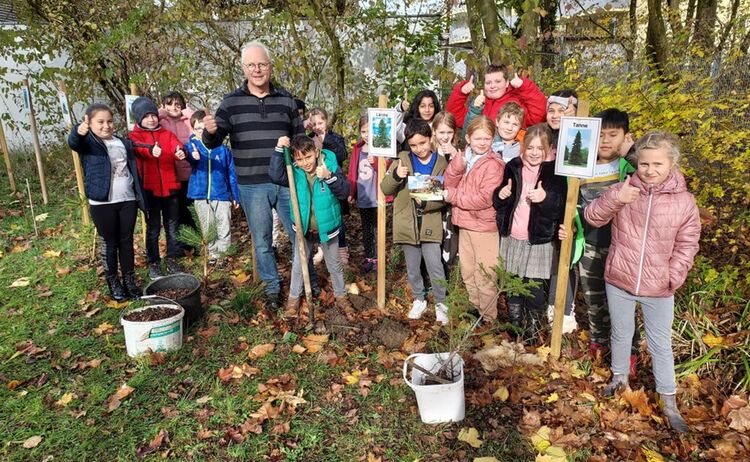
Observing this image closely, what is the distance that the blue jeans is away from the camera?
4340mm

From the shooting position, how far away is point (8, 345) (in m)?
4.15

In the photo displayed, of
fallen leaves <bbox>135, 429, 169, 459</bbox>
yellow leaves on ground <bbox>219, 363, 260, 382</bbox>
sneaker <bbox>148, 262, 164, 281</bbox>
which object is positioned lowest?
fallen leaves <bbox>135, 429, 169, 459</bbox>

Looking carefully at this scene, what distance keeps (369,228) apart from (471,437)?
2937mm

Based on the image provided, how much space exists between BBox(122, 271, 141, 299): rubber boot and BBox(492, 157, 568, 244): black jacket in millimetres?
3660

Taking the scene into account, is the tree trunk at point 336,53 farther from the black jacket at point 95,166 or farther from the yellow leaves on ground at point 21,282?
the yellow leaves on ground at point 21,282

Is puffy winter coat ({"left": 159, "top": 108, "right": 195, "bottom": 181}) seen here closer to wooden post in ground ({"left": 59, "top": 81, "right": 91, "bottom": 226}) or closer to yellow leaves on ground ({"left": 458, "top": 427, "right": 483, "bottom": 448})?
wooden post in ground ({"left": 59, "top": 81, "right": 91, "bottom": 226})

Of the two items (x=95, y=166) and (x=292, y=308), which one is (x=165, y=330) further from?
(x=95, y=166)

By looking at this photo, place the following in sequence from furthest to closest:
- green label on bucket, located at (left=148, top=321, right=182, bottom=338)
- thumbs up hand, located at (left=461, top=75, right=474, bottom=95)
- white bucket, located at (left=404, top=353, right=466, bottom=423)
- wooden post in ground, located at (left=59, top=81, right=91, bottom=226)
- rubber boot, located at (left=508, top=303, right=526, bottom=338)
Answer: wooden post in ground, located at (left=59, top=81, right=91, bottom=226)
thumbs up hand, located at (left=461, top=75, right=474, bottom=95)
rubber boot, located at (left=508, top=303, right=526, bottom=338)
green label on bucket, located at (left=148, top=321, right=182, bottom=338)
white bucket, located at (left=404, top=353, right=466, bottom=423)

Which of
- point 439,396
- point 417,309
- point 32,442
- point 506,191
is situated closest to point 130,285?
point 32,442

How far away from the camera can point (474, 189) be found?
3740mm

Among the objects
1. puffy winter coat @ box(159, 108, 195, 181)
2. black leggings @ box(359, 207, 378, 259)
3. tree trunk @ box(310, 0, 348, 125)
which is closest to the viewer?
black leggings @ box(359, 207, 378, 259)

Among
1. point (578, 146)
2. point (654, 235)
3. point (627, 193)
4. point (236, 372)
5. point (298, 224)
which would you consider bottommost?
point (236, 372)

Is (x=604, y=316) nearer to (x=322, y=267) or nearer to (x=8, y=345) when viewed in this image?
(x=322, y=267)

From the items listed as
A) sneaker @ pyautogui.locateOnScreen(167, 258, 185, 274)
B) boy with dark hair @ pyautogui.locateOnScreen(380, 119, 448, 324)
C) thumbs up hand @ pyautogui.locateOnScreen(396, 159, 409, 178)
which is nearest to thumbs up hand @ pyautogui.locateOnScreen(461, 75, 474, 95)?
boy with dark hair @ pyautogui.locateOnScreen(380, 119, 448, 324)
